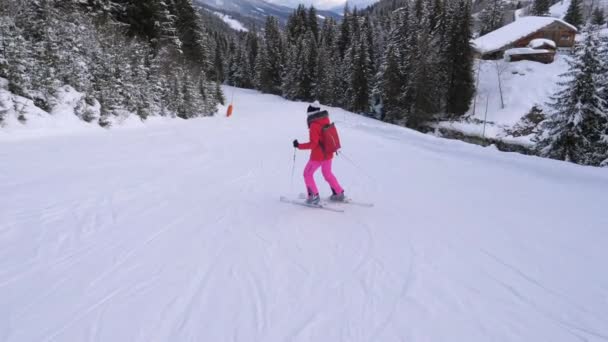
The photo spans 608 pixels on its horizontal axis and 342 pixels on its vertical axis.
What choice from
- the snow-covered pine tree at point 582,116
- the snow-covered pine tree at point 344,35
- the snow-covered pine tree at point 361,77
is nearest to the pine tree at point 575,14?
the snow-covered pine tree at point 344,35

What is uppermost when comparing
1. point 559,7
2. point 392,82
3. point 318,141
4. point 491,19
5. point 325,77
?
point 559,7

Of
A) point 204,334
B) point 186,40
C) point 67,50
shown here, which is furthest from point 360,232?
point 186,40

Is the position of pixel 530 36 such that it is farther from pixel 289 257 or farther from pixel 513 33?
pixel 289 257

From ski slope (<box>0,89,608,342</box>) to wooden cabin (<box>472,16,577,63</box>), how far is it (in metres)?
47.3

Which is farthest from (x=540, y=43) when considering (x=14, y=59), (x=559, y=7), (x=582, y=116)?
(x=559, y=7)

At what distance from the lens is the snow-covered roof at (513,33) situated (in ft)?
150

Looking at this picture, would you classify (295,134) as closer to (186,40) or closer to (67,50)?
(67,50)

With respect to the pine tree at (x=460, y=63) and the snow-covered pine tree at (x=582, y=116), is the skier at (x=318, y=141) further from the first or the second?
the pine tree at (x=460, y=63)

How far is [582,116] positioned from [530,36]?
39.9 m

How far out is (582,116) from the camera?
1520cm

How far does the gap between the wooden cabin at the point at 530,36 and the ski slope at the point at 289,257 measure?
47.3 m

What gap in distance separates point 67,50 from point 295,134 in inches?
414

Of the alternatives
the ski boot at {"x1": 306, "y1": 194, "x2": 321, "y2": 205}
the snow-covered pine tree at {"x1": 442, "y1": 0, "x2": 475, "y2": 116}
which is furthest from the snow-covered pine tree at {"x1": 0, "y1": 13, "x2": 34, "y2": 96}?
the snow-covered pine tree at {"x1": 442, "y1": 0, "x2": 475, "y2": 116}

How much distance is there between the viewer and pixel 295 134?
1711 cm
